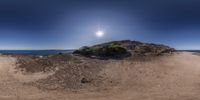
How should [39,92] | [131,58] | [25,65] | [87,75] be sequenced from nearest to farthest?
[39,92] < [87,75] < [25,65] < [131,58]

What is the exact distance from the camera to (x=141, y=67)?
86.5 ft

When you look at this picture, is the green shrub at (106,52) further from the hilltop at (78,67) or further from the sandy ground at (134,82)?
the sandy ground at (134,82)

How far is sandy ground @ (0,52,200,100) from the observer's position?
1816 centimetres

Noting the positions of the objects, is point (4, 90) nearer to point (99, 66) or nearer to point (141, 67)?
point (99, 66)

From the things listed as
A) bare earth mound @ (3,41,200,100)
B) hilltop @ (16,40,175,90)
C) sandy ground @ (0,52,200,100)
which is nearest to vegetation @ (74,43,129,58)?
hilltop @ (16,40,175,90)

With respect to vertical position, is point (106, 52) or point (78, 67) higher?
point (106, 52)

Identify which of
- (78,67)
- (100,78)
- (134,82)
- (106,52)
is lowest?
(134,82)

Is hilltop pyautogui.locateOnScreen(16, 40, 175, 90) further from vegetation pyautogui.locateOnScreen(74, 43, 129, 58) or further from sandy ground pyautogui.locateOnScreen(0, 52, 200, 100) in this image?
sandy ground pyautogui.locateOnScreen(0, 52, 200, 100)

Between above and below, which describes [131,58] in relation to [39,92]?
above

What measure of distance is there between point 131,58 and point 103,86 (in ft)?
32.7

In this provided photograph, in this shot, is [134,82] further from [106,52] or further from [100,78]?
[106,52]

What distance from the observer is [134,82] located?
22203mm

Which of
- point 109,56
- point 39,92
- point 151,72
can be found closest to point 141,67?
point 151,72

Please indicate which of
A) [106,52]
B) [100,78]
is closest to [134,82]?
[100,78]
